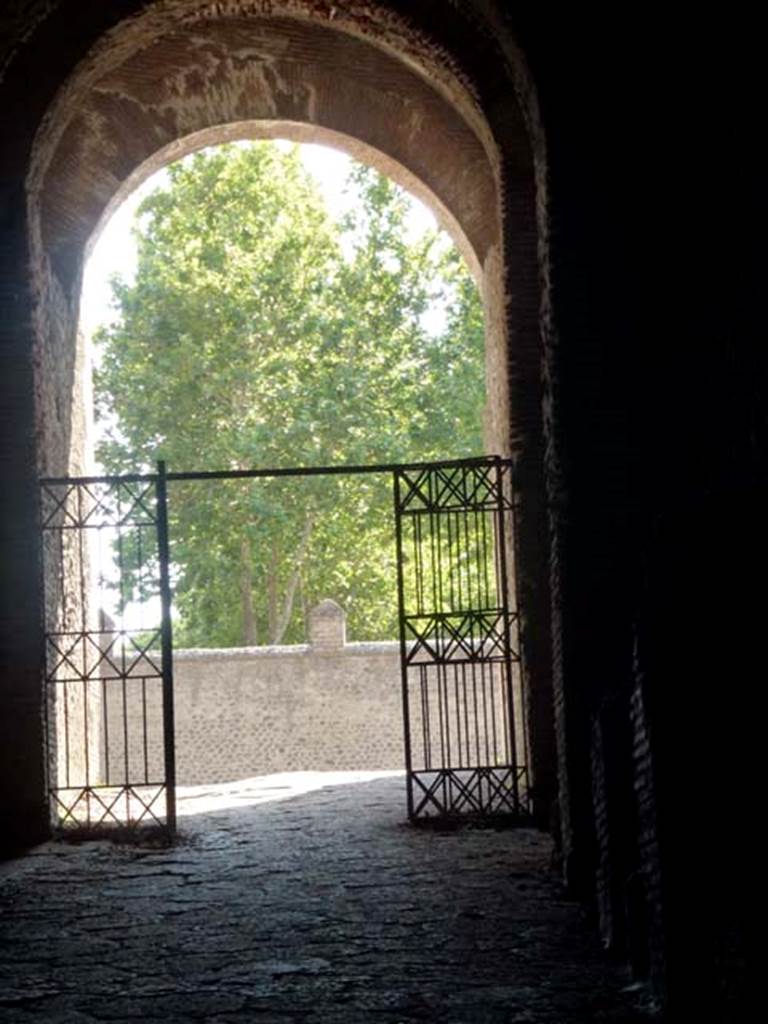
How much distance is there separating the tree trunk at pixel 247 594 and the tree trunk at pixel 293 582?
584 millimetres

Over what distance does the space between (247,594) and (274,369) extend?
16.0 feet

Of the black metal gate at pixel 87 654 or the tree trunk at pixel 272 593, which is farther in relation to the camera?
the tree trunk at pixel 272 593

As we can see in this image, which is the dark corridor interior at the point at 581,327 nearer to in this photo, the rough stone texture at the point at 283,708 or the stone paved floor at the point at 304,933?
the stone paved floor at the point at 304,933

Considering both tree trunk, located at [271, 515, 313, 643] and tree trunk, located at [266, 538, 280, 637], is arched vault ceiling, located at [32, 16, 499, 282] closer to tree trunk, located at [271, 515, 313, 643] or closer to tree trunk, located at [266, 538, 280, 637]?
tree trunk, located at [271, 515, 313, 643]

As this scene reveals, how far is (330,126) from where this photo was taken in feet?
42.4

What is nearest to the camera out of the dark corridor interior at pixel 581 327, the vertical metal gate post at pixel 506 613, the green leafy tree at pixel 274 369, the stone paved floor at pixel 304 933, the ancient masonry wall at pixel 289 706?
the dark corridor interior at pixel 581 327

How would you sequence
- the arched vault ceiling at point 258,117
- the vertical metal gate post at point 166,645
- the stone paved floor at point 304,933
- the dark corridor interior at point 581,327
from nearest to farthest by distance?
the dark corridor interior at point 581,327, the stone paved floor at point 304,933, the vertical metal gate post at point 166,645, the arched vault ceiling at point 258,117

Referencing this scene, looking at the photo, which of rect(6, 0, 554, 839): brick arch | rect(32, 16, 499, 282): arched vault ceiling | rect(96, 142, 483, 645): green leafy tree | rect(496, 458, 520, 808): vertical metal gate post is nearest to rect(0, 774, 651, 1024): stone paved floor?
rect(496, 458, 520, 808): vertical metal gate post

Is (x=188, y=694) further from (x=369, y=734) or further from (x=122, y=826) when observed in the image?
(x=122, y=826)

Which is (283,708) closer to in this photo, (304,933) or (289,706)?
(289,706)

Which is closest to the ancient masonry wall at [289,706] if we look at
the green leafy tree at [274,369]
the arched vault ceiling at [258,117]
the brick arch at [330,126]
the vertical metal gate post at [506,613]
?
the green leafy tree at [274,369]

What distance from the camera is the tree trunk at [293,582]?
96.4 ft

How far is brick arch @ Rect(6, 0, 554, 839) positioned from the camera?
420 inches

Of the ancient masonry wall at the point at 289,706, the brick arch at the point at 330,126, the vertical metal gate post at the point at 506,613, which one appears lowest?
the ancient masonry wall at the point at 289,706
